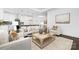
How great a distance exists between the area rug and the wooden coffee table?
0.07 metres

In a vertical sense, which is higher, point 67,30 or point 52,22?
point 52,22

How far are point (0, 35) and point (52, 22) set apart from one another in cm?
114

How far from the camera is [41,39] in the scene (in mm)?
1971

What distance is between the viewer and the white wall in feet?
6.30

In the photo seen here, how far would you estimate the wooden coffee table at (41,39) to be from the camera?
196cm

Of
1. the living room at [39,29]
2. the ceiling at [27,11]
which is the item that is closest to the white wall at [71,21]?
the living room at [39,29]

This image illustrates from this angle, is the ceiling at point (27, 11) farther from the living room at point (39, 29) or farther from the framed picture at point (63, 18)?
the framed picture at point (63, 18)

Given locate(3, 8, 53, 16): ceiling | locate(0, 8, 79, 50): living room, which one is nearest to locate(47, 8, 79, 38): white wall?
locate(0, 8, 79, 50): living room

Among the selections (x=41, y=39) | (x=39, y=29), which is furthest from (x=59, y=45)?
(x=39, y=29)

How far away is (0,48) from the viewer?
192 cm

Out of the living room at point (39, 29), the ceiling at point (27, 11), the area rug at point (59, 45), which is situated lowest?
the area rug at point (59, 45)
